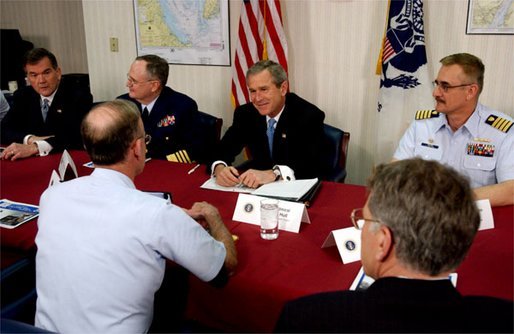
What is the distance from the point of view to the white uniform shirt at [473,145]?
7.81ft

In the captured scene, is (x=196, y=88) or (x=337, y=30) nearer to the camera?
(x=337, y=30)

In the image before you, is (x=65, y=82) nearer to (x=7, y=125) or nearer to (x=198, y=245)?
(x=7, y=125)

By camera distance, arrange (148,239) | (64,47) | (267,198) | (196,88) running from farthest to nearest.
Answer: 1. (64,47)
2. (196,88)
3. (267,198)
4. (148,239)

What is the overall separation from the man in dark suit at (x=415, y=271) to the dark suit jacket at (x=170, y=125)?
2.27 m

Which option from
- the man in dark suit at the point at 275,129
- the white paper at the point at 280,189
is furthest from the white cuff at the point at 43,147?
the white paper at the point at 280,189

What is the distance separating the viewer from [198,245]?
141 cm

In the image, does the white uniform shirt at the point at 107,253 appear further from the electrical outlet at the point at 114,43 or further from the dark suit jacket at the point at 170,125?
the electrical outlet at the point at 114,43

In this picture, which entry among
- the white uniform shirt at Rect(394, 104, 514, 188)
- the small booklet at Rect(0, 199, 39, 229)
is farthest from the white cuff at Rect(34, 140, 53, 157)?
the white uniform shirt at Rect(394, 104, 514, 188)

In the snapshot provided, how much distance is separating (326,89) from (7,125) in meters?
2.44

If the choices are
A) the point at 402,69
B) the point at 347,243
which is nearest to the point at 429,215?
the point at 347,243

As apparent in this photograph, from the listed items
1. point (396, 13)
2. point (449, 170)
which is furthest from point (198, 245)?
point (396, 13)

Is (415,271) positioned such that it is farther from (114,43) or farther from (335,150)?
(114,43)

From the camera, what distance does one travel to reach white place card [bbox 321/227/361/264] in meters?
1.61

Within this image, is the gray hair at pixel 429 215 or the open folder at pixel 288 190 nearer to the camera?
the gray hair at pixel 429 215
